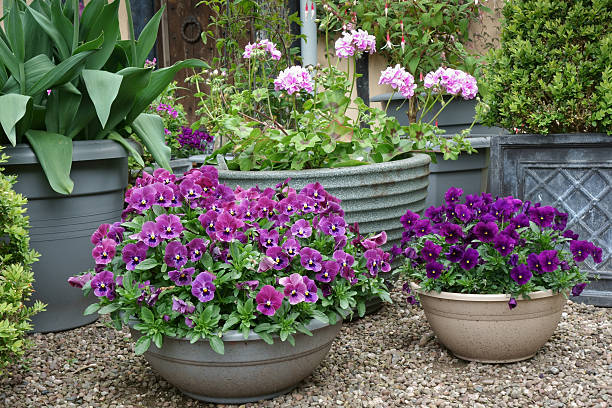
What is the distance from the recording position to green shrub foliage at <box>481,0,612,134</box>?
2580 millimetres

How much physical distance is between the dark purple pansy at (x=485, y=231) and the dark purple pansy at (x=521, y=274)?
121 mm

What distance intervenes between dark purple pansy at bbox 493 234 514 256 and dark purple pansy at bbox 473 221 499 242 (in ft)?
0.07

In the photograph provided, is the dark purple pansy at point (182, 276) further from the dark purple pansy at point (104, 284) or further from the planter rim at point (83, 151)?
the planter rim at point (83, 151)

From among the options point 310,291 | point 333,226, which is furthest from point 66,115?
point 310,291

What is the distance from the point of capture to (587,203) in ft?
8.76

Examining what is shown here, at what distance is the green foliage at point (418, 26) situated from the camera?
13.1 ft

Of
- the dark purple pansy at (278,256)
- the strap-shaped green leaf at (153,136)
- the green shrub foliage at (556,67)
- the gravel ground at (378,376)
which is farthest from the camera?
the strap-shaped green leaf at (153,136)

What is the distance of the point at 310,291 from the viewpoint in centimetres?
173

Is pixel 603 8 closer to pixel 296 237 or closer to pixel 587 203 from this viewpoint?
pixel 587 203

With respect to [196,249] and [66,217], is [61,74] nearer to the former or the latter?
[66,217]

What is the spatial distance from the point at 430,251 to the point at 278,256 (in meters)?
0.54

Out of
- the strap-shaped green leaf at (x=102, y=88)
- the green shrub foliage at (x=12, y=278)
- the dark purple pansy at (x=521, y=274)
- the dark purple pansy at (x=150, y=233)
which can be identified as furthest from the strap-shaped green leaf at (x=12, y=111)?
the dark purple pansy at (x=521, y=274)

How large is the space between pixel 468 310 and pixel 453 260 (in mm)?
164

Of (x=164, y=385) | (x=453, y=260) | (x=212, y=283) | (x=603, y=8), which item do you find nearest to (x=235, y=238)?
(x=212, y=283)
